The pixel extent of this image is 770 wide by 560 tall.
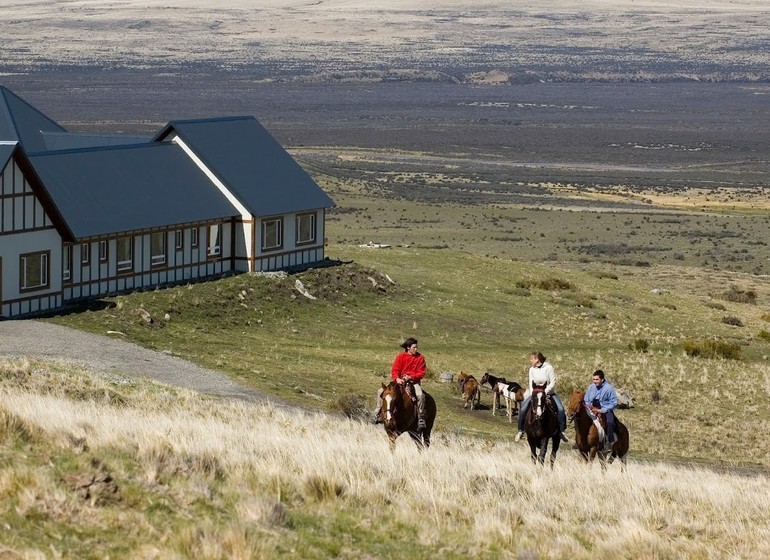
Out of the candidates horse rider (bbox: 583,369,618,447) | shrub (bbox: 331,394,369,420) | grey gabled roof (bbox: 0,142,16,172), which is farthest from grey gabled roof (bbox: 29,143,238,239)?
horse rider (bbox: 583,369,618,447)

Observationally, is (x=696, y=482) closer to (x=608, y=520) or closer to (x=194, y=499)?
(x=608, y=520)

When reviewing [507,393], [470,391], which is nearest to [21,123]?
[470,391]

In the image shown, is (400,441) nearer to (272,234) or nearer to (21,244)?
(21,244)

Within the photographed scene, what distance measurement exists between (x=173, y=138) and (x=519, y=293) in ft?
48.4

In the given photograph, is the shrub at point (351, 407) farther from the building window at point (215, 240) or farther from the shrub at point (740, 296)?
the shrub at point (740, 296)

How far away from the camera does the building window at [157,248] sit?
47.3 meters

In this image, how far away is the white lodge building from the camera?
4138cm

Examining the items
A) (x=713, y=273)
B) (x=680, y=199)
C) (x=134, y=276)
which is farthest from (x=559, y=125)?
(x=134, y=276)

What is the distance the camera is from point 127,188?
156 feet

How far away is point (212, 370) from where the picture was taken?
123 ft

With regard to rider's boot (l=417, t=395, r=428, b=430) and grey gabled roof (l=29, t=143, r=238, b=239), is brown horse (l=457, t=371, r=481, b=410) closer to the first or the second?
grey gabled roof (l=29, t=143, r=238, b=239)

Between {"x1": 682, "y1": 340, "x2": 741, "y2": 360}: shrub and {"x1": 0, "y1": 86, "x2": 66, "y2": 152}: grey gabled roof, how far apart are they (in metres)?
23.5

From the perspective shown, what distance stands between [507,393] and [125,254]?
14.7m

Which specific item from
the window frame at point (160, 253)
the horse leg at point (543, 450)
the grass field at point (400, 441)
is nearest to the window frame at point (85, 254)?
the grass field at point (400, 441)
